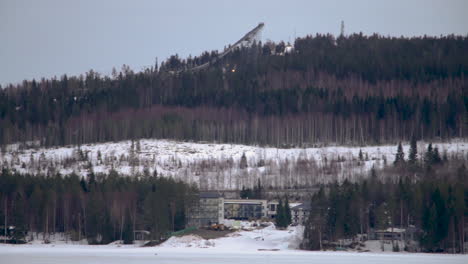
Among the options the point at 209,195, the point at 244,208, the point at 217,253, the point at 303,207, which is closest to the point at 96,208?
the point at 209,195

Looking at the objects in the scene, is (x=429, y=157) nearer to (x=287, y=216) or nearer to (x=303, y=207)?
(x=303, y=207)

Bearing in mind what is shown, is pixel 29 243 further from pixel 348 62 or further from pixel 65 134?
pixel 348 62

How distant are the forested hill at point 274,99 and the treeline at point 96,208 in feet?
120

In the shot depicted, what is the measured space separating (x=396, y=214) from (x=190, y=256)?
16.7 m

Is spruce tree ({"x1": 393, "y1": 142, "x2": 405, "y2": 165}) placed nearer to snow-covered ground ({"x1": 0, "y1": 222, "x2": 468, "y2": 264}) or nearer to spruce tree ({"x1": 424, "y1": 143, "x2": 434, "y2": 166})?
spruce tree ({"x1": 424, "y1": 143, "x2": 434, "y2": 166})

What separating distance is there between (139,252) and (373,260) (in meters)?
16.7

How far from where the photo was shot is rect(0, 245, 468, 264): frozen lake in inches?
2073

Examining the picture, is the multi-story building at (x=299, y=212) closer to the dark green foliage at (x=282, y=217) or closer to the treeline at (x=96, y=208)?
the dark green foliage at (x=282, y=217)

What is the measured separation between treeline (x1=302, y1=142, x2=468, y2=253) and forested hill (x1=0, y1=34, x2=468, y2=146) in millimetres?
40499

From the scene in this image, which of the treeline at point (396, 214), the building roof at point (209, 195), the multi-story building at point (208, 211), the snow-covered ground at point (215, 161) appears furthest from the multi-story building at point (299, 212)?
the snow-covered ground at point (215, 161)

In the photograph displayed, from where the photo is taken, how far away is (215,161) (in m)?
95.9

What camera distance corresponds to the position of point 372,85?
416ft

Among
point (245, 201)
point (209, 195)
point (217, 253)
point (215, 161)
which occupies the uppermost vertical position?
point (215, 161)

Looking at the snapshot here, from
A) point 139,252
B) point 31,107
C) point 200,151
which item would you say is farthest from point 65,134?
point 139,252
